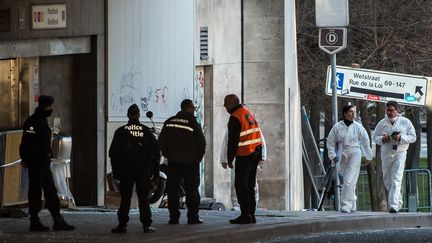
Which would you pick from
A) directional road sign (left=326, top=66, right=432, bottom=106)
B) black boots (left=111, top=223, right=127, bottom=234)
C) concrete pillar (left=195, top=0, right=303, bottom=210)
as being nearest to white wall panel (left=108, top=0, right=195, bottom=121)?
directional road sign (left=326, top=66, right=432, bottom=106)

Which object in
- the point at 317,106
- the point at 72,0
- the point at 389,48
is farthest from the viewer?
the point at 317,106

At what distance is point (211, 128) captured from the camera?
2580 cm

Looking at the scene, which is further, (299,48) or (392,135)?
(299,48)

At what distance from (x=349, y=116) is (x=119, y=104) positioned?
12.6 ft

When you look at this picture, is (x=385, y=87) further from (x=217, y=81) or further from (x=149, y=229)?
(x=149, y=229)

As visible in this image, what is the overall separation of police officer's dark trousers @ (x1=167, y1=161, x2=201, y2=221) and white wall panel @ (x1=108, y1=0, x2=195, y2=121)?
4.56 m

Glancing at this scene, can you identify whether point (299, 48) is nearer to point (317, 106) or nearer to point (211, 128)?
point (317, 106)

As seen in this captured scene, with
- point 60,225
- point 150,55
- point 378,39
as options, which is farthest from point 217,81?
point 60,225

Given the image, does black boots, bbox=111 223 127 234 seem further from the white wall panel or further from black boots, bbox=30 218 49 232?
the white wall panel

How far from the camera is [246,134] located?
662 inches

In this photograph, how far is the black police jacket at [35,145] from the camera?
597 inches

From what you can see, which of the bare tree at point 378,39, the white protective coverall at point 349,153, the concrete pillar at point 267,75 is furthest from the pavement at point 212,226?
the bare tree at point 378,39

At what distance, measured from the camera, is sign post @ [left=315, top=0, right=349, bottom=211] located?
829 inches

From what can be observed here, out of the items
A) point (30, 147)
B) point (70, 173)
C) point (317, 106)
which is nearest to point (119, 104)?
point (70, 173)
